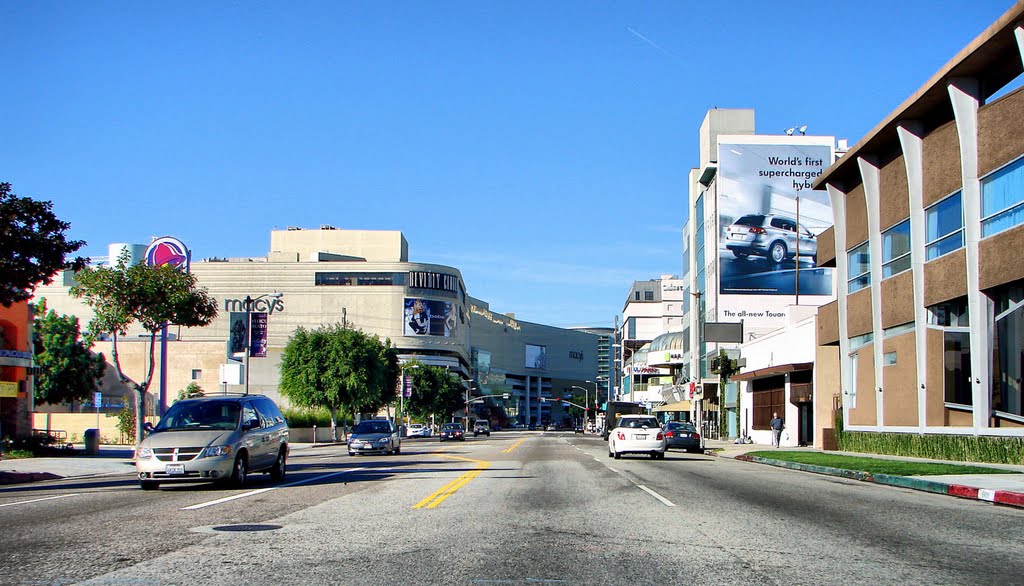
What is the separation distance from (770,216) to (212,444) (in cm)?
7753

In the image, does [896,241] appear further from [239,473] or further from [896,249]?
[239,473]

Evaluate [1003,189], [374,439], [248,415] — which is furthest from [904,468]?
[374,439]

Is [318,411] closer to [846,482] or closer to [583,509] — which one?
[846,482]

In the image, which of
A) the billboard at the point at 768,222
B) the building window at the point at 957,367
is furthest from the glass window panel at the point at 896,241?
the billboard at the point at 768,222

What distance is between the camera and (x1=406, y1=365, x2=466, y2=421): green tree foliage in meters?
113

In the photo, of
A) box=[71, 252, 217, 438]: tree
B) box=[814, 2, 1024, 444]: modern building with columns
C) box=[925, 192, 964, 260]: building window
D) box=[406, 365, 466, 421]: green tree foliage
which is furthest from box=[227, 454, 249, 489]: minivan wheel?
box=[406, 365, 466, 421]: green tree foliage

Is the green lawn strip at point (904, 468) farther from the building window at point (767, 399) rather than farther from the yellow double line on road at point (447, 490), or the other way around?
the building window at point (767, 399)

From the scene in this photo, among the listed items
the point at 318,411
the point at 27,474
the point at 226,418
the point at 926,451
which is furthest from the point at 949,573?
the point at 318,411

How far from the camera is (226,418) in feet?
60.3

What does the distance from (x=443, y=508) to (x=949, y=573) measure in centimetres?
741

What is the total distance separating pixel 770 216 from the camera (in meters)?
87.9

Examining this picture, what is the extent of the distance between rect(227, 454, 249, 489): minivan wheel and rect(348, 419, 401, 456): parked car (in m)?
18.6

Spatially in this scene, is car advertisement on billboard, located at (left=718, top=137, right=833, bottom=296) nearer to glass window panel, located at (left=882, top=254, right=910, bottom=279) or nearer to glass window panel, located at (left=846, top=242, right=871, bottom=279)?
glass window panel, located at (left=846, top=242, right=871, bottom=279)

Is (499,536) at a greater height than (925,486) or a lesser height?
greater
